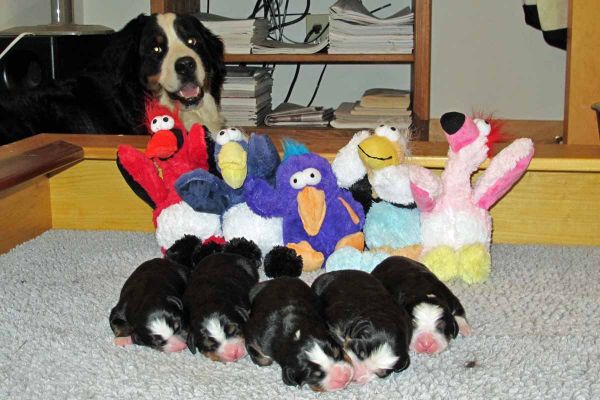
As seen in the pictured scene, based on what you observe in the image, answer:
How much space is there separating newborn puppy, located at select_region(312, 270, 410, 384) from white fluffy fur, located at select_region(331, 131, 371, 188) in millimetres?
326

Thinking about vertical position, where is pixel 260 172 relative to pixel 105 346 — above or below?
above

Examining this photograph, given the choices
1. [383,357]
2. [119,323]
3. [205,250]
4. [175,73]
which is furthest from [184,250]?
[175,73]

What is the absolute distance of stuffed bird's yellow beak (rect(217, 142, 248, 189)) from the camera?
43.2 inches

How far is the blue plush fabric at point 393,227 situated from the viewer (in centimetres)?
114

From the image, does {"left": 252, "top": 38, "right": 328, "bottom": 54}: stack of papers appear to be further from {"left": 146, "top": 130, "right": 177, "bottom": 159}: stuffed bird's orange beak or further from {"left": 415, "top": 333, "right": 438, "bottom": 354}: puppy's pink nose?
{"left": 415, "top": 333, "right": 438, "bottom": 354}: puppy's pink nose

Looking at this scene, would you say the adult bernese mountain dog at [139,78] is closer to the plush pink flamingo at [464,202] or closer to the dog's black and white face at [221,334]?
the plush pink flamingo at [464,202]

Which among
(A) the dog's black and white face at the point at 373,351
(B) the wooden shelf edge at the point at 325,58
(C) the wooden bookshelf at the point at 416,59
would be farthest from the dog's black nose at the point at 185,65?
(A) the dog's black and white face at the point at 373,351

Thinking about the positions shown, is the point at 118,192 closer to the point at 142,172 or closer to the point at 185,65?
the point at 142,172

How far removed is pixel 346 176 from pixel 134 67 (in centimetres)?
124

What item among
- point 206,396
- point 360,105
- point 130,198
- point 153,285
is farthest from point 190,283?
point 360,105

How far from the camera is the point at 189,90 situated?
2250 millimetres

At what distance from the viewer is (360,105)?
9.60 feet

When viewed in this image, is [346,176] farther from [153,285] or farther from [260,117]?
[260,117]

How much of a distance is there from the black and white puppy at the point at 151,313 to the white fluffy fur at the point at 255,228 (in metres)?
0.21
